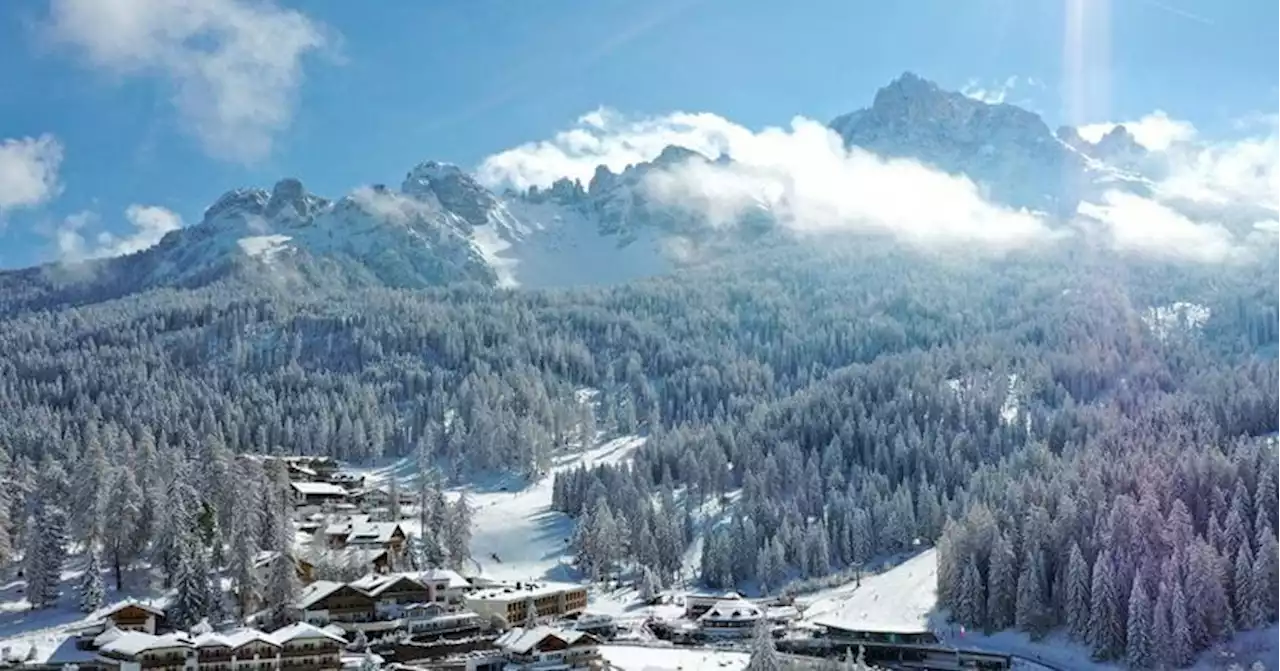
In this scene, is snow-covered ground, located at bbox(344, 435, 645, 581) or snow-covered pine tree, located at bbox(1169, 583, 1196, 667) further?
snow-covered ground, located at bbox(344, 435, 645, 581)

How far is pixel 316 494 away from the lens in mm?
145250

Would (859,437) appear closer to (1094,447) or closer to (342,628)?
(1094,447)

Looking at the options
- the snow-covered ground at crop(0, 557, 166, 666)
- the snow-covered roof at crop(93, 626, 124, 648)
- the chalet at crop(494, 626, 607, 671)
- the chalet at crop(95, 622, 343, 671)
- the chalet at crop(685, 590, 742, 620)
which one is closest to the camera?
the chalet at crop(95, 622, 343, 671)

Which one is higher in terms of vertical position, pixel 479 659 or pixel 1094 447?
pixel 1094 447

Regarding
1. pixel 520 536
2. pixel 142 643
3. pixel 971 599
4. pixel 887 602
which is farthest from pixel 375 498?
pixel 971 599

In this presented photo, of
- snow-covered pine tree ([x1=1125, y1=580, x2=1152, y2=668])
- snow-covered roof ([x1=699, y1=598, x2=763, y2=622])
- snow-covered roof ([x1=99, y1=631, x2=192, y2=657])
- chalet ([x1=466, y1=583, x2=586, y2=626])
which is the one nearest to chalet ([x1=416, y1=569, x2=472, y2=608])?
chalet ([x1=466, y1=583, x2=586, y2=626])

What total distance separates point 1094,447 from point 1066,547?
39.0 metres

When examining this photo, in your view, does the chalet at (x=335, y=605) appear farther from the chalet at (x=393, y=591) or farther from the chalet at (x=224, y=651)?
the chalet at (x=224, y=651)

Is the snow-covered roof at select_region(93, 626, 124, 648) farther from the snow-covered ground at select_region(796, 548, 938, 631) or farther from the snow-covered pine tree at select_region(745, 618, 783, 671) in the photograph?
the snow-covered ground at select_region(796, 548, 938, 631)

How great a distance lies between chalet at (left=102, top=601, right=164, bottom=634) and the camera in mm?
87750

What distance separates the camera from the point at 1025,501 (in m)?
115

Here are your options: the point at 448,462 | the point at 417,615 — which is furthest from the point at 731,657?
the point at 448,462

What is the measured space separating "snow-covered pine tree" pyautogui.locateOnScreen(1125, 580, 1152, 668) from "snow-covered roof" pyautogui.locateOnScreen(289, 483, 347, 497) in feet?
299

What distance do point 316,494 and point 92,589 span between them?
50778 mm
